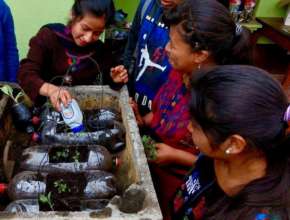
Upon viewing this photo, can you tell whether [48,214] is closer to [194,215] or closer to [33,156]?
[33,156]

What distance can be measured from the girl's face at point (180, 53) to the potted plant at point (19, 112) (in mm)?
791

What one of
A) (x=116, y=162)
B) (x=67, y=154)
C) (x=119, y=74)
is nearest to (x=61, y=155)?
(x=67, y=154)

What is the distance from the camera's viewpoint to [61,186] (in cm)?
117

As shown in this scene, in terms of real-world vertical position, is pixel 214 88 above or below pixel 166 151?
above

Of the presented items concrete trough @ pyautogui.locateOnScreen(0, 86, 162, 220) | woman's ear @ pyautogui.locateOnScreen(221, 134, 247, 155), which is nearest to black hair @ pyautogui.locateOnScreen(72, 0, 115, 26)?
concrete trough @ pyautogui.locateOnScreen(0, 86, 162, 220)

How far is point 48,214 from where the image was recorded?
3.25ft

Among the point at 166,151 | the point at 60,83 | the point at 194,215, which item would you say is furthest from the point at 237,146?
the point at 60,83

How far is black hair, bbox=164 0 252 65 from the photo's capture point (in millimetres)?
1272

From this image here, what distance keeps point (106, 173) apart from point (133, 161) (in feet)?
0.40

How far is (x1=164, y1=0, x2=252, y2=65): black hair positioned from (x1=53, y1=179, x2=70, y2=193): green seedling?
2.52ft

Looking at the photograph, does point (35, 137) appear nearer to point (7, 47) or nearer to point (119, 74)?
point (119, 74)

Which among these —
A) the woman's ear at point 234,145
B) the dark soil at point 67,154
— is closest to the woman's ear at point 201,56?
the woman's ear at point 234,145

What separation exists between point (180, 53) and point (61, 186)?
746 mm

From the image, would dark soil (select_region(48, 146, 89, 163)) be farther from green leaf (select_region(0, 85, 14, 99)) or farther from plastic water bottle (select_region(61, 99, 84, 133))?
green leaf (select_region(0, 85, 14, 99))
